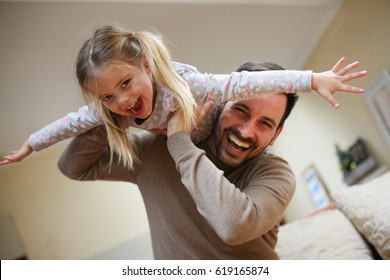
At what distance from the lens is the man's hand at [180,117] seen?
73 centimetres

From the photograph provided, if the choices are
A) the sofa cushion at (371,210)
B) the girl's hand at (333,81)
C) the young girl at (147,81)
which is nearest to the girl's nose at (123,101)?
the young girl at (147,81)

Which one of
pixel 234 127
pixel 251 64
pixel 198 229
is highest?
pixel 251 64

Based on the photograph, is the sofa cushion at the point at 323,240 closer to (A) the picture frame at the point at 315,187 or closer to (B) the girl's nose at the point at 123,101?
(A) the picture frame at the point at 315,187

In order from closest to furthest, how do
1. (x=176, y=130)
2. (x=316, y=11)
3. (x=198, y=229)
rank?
1. (x=176, y=130)
2. (x=198, y=229)
3. (x=316, y=11)

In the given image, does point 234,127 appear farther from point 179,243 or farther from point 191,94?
point 179,243

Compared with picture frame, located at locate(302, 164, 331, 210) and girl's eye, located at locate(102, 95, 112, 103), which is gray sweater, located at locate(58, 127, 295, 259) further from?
picture frame, located at locate(302, 164, 331, 210)

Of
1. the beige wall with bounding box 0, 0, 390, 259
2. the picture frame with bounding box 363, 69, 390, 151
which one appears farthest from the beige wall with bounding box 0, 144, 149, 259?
the picture frame with bounding box 363, 69, 390, 151

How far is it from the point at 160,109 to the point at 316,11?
0.69m

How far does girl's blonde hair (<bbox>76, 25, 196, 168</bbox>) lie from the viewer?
72 centimetres

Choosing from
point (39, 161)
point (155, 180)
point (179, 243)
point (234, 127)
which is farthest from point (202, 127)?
point (39, 161)

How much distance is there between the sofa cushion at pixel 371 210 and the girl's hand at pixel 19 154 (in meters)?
1.02

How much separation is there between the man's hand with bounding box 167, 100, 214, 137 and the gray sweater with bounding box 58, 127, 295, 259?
0.07 ft

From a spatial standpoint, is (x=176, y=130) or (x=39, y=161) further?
(x=39, y=161)
